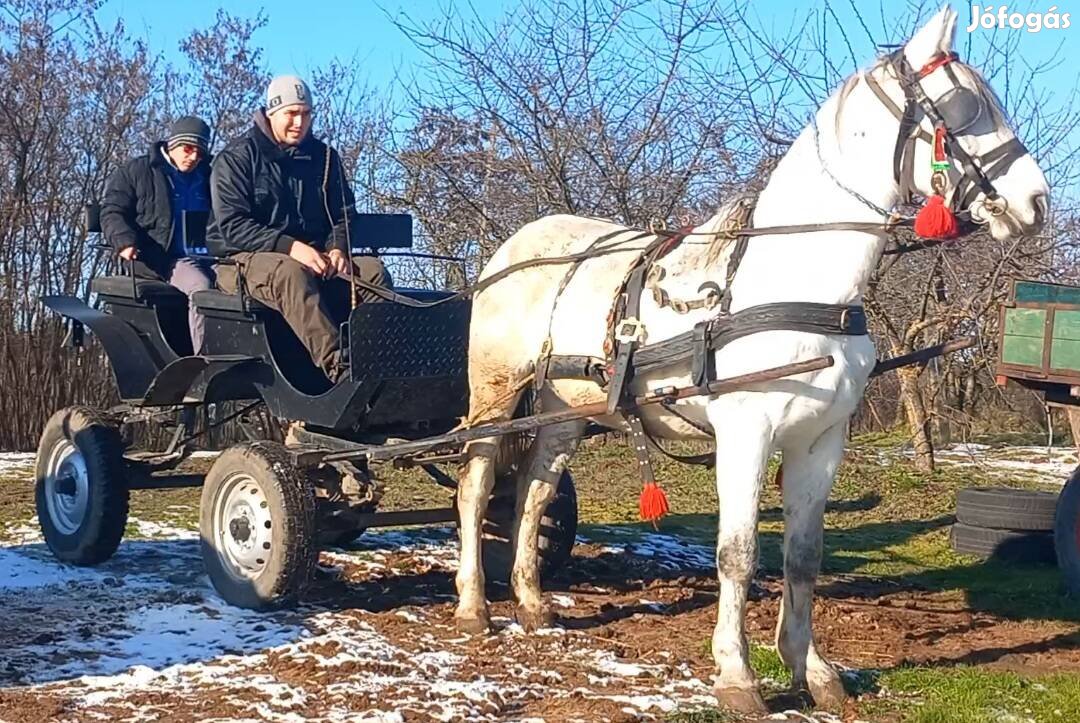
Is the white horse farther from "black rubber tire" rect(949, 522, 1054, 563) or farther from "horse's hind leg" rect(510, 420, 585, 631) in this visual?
"black rubber tire" rect(949, 522, 1054, 563)

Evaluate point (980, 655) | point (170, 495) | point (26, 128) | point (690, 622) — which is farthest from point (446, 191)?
point (980, 655)

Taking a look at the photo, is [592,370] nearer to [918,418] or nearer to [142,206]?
[142,206]

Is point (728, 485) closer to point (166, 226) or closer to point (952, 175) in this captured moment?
point (952, 175)

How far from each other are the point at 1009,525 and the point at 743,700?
368 centimetres

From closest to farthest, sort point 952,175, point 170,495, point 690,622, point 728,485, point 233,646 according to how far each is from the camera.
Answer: point 952,175, point 728,485, point 233,646, point 690,622, point 170,495

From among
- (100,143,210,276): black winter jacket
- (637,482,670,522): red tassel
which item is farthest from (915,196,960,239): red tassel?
(100,143,210,276): black winter jacket

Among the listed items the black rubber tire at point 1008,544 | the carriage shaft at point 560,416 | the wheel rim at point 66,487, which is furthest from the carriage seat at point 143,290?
the black rubber tire at point 1008,544

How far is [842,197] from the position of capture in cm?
457

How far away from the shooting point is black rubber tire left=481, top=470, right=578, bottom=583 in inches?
257

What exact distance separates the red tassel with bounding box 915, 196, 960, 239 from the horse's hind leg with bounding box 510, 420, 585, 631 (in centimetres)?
206

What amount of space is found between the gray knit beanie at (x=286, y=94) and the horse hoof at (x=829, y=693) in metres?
3.61

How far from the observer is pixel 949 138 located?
171 inches

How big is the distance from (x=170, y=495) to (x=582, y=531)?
3.34 meters

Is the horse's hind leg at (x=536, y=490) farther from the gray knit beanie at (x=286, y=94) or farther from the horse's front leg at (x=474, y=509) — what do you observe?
the gray knit beanie at (x=286, y=94)
